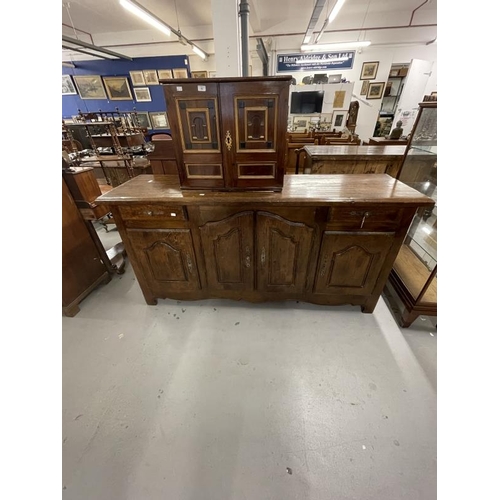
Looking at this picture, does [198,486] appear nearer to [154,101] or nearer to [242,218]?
[242,218]

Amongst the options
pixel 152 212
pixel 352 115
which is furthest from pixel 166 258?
pixel 352 115

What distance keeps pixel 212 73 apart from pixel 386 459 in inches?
376

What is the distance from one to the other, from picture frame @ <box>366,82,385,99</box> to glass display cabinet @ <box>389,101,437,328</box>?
21.5 ft

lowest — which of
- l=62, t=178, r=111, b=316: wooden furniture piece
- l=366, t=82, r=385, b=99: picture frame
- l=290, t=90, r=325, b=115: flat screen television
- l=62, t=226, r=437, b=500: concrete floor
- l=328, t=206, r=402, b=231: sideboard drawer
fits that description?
l=62, t=226, r=437, b=500: concrete floor

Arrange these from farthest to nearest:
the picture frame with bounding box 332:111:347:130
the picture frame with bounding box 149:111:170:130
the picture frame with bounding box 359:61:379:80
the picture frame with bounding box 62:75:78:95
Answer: the picture frame with bounding box 149:111:170:130
the picture frame with bounding box 62:75:78:95
the picture frame with bounding box 332:111:347:130
the picture frame with bounding box 359:61:379:80

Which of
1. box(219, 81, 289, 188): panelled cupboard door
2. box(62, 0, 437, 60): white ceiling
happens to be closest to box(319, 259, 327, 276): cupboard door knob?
box(219, 81, 289, 188): panelled cupboard door

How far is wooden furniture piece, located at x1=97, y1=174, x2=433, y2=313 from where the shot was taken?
134 centimetres

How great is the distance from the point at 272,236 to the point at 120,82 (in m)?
8.93

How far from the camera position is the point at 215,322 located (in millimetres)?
1769

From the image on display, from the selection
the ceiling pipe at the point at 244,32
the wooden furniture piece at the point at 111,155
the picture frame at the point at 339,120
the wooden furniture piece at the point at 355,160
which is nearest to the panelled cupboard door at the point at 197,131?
the wooden furniture piece at the point at 355,160

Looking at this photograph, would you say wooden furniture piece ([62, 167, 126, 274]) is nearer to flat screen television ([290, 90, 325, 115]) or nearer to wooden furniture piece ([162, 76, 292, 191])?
wooden furniture piece ([162, 76, 292, 191])

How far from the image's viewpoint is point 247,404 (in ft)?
4.22

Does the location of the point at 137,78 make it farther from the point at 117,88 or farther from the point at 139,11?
the point at 139,11

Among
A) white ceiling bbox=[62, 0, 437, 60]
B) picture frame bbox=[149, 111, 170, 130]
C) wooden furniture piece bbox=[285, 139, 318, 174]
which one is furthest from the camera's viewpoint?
picture frame bbox=[149, 111, 170, 130]
